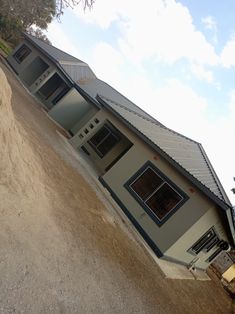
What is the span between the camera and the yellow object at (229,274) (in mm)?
23922

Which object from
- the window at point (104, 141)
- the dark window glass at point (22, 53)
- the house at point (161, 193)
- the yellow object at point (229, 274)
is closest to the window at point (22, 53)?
the dark window glass at point (22, 53)

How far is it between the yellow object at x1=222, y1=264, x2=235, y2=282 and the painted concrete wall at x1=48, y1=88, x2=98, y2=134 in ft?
50.7

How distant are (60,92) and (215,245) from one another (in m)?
18.1

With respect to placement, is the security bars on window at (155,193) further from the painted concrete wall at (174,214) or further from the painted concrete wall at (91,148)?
the painted concrete wall at (91,148)

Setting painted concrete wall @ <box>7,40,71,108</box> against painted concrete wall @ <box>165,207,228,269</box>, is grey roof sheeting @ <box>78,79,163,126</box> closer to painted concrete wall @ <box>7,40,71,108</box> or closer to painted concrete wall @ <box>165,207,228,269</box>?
painted concrete wall @ <box>7,40,71,108</box>

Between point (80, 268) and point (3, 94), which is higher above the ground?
point (3, 94)

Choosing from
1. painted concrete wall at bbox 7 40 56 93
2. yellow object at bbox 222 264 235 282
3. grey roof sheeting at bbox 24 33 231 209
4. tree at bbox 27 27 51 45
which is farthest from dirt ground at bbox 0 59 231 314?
tree at bbox 27 27 51 45

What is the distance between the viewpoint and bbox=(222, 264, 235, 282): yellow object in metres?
23.9

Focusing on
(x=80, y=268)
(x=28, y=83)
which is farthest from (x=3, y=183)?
(x=28, y=83)

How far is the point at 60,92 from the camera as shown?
94.4 ft

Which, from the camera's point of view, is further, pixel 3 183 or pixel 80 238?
pixel 80 238

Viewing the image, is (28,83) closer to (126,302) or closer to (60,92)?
(60,92)

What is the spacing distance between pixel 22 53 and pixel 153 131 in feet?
60.0

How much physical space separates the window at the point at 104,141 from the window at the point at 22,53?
13.5 meters
